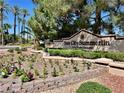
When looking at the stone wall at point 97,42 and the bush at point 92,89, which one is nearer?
the bush at point 92,89

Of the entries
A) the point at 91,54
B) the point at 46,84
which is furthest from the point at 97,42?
the point at 46,84

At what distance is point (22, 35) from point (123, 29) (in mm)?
52385

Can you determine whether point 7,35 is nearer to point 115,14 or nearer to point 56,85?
point 115,14

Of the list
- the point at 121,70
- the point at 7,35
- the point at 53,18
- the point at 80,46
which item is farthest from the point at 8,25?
the point at 121,70

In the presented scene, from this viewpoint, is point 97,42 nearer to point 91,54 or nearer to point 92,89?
point 91,54

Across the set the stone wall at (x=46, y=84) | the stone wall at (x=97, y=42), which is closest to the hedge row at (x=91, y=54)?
the stone wall at (x=97, y=42)

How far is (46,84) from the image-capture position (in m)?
9.41

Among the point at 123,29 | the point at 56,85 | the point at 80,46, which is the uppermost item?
the point at 123,29

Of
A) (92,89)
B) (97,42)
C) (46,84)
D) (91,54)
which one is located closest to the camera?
(46,84)

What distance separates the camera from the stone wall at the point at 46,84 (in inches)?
323

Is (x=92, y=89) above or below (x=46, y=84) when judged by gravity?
below

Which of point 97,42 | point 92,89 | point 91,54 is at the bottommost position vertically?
point 92,89

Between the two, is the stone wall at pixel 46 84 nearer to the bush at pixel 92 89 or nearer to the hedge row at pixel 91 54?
the bush at pixel 92 89

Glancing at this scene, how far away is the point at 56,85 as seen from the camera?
32.2 ft
